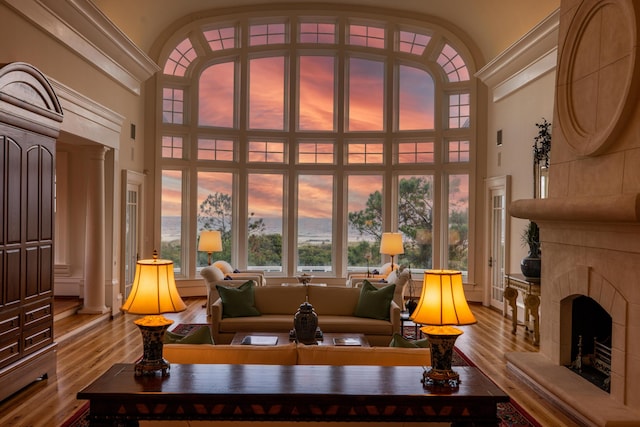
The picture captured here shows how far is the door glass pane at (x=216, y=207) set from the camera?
36.1ft

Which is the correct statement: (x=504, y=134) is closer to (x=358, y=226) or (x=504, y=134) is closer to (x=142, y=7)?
(x=358, y=226)

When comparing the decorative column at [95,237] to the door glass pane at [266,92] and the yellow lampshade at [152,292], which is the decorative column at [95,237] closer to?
the door glass pane at [266,92]

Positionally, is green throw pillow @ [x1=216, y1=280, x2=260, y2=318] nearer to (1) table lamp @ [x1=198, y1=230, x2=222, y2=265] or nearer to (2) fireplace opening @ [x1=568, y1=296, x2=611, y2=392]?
(1) table lamp @ [x1=198, y1=230, x2=222, y2=265]

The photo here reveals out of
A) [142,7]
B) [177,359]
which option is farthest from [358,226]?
[177,359]

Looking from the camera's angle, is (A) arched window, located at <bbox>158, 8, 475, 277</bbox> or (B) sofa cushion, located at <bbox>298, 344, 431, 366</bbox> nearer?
(B) sofa cushion, located at <bbox>298, 344, 431, 366</bbox>

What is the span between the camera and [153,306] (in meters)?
3.36

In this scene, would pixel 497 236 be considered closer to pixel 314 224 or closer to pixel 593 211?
pixel 314 224

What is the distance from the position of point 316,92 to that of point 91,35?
489 cm

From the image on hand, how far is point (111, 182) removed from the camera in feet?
27.9

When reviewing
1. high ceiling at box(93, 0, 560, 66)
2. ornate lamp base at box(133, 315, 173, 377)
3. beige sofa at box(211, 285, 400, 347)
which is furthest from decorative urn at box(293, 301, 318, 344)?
high ceiling at box(93, 0, 560, 66)

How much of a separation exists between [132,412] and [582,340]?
4.27 meters

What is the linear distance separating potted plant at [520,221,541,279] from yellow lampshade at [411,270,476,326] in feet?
13.9

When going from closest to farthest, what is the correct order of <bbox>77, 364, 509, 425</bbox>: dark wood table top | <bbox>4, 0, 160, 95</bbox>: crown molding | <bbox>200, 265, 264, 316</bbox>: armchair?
<bbox>77, 364, 509, 425</bbox>: dark wood table top
<bbox>4, 0, 160, 95</bbox>: crown molding
<bbox>200, 265, 264, 316</bbox>: armchair

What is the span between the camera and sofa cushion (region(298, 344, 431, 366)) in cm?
369
